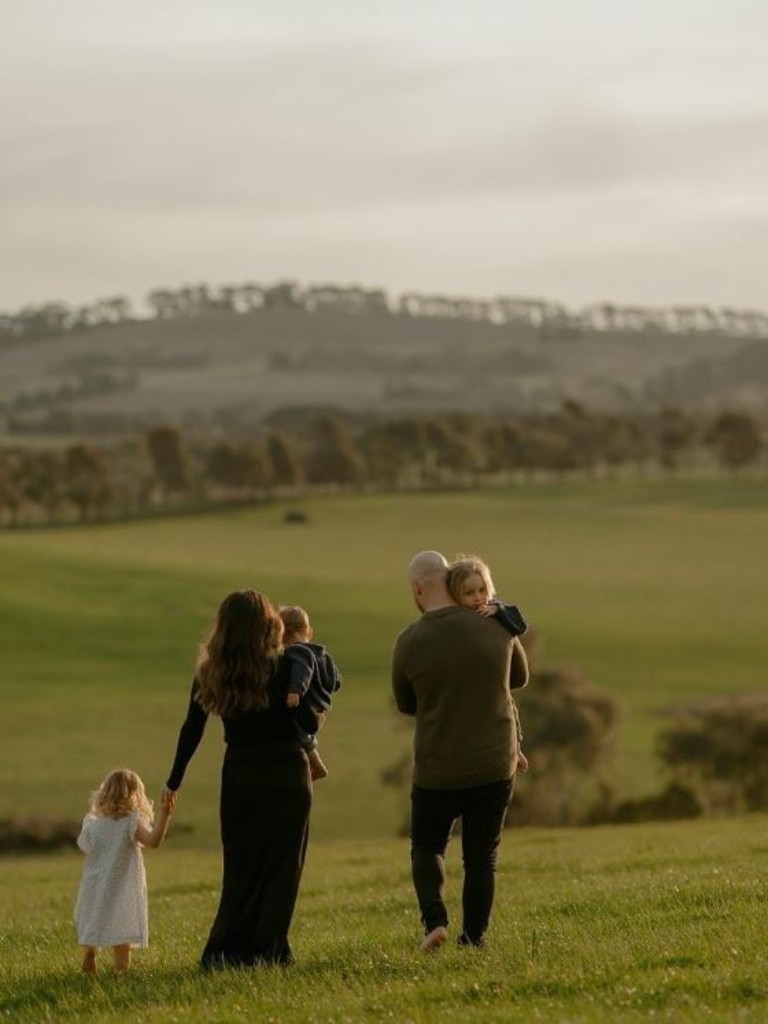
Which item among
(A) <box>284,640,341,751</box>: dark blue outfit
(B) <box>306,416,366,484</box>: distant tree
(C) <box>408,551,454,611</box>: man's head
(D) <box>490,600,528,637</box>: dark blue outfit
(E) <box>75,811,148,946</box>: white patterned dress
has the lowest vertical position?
(E) <box>75,811,148,946</box>: white patterned dress

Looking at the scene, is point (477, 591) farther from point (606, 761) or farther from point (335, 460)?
point (335, 460)

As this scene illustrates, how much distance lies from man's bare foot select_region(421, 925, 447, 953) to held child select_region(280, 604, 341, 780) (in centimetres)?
128

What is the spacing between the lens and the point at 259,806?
40.1 feet

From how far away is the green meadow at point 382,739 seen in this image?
37.0ft

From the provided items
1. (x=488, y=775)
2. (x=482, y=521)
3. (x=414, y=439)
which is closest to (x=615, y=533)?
(x=482, y=521)

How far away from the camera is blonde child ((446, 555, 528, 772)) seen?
12.2 metres

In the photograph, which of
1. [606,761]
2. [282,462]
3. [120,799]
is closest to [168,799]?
[120,799]

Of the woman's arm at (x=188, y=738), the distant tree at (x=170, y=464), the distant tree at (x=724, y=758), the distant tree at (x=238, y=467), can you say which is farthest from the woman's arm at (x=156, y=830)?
the distant tree at (x=170, y=464)

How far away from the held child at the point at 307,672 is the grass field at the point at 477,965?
4.89 ft

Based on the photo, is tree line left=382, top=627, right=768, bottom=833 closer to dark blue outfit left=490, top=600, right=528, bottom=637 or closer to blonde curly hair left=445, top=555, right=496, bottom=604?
dark blue outfit left=490, top=600, right=528, bottom=637

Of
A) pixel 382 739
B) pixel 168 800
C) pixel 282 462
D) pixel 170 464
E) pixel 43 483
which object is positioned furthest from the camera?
pixel 282 462

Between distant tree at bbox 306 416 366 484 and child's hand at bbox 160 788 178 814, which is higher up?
distant tree at bbox 306 416 366 484

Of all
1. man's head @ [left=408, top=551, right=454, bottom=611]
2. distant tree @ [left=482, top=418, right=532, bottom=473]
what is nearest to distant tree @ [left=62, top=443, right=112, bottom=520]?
distant tree @ [left=482, top=418, right=532, bottom=473]

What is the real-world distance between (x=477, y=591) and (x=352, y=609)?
82540 mm
